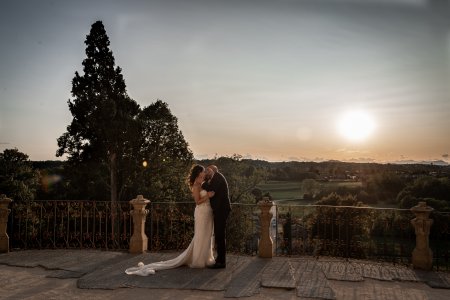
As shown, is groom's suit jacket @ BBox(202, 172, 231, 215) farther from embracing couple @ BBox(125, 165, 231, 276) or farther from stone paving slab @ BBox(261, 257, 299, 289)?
stone paving slab @ BBox(261, 257, 299, 289)

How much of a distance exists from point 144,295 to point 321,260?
14.8ft

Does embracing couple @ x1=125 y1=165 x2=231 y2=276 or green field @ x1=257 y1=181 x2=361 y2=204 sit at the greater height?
embracing couple @ x1=125 y1=165 x2=231 y2=276

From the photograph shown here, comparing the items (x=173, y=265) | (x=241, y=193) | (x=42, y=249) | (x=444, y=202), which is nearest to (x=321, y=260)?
(x=173, y=265)

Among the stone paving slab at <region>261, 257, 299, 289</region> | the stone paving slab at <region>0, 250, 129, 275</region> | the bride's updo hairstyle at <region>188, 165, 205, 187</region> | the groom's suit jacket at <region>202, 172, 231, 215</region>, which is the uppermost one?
the bride's updo hairstyle at <region>188, 165, 205, 187</region>

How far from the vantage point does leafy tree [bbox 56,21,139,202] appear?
2636 cm

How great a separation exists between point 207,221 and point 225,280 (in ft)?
4.97

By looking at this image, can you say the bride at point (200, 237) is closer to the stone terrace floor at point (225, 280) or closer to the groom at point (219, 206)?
the groom at point (219, 206)

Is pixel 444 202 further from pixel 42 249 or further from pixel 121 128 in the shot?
pixel 42 249

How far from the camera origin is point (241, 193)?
3841 cm

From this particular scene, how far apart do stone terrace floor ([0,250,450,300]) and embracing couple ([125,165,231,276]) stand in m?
0.27

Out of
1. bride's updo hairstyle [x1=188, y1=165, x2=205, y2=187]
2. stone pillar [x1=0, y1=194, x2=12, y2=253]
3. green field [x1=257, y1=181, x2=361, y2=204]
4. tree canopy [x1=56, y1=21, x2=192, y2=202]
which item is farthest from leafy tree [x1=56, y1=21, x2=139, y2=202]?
green field [x1=257, y1=181, x2=361, y2=204]

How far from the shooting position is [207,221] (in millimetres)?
9047

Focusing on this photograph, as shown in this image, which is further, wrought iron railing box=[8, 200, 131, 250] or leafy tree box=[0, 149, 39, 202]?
leafy tree box=[0, 149, 39, 202]

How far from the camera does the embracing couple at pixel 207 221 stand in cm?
895
